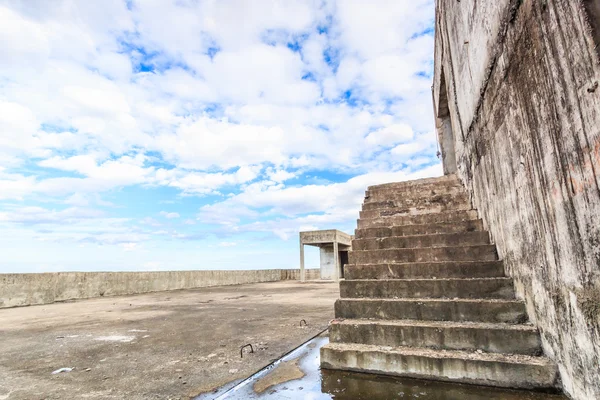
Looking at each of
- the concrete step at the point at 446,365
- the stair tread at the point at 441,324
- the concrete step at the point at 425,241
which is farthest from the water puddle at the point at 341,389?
the concrete step at the point at 425,241

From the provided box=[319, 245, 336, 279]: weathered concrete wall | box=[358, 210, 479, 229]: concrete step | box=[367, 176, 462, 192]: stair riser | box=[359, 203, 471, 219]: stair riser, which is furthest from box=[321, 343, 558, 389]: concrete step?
box=[319, 245, 336, 279]: weathered concrete wall

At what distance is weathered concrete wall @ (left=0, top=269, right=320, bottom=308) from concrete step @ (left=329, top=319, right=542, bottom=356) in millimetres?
Answer: 9760

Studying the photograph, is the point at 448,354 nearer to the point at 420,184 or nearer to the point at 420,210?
the point at 420,210

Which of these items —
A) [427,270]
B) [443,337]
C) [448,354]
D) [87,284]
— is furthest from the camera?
[87,284]

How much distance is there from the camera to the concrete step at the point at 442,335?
7.72ft

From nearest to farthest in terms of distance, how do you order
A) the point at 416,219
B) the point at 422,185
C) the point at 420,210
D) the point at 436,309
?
the point at 436,309, the point at 416,219, the point at 420,210, the point at 422,185

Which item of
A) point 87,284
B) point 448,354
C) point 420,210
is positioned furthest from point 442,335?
point 87,284

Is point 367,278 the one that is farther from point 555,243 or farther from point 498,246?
point 555,243

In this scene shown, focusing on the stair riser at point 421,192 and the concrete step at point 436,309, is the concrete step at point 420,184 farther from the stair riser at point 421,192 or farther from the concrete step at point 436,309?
the concrete step at point 436,309

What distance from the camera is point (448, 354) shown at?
245 centimetres

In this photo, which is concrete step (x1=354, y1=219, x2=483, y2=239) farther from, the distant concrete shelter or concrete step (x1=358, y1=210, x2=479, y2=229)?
the distant concrete shelter

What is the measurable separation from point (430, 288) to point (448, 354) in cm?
72

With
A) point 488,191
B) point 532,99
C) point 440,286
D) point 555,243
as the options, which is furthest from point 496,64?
point 440,286

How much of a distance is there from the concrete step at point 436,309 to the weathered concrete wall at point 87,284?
9.71 metres
